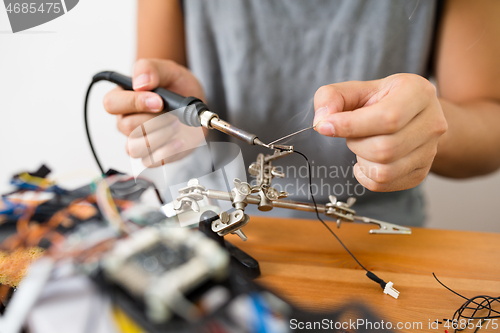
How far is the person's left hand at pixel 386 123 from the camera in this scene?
10.1 inches

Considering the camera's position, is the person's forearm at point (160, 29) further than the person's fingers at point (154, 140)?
Yes

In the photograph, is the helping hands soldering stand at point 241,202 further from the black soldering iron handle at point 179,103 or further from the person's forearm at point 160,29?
the person's forearm at point 160,29

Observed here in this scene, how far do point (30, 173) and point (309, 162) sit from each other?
468 mm

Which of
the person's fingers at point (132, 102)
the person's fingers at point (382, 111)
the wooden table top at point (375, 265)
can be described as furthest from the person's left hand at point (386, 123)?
the person's fingers at point (132, 102)

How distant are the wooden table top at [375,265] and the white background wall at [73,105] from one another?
117 mm

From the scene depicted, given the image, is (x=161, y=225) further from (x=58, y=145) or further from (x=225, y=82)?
(x=58, y=145)

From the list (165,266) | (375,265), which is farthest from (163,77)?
(375,265)

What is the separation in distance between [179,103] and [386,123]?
0.24 metres

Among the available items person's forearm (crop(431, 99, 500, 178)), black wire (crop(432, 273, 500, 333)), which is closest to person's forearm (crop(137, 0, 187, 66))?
person's forearm (crop(431, 99, 500, 178))

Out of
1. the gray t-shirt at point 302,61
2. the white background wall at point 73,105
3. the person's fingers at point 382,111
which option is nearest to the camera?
the person's fingers at point 382,111

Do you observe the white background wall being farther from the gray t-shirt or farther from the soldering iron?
the soldering iron

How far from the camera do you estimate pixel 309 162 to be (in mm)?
393

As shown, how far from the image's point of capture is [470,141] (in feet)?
1.31

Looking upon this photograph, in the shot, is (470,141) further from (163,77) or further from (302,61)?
(163,77)
